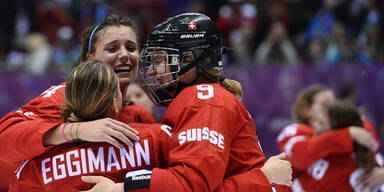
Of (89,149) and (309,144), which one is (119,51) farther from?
(309,144)

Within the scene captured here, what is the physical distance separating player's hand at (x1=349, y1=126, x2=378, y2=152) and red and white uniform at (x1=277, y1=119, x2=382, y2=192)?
5 cm

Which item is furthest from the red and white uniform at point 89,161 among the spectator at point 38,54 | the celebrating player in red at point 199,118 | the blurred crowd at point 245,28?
the spectator at point 38,54

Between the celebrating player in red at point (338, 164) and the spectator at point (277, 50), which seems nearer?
the celebrating player in red at point (338, 164)

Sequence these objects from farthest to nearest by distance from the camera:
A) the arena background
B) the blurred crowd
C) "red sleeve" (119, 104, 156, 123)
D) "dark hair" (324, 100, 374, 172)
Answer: the blurred crowd
the arena background
"dark hair" (324, 100, 374, 172)
"red sleeve" (119, 104, 156, 123)

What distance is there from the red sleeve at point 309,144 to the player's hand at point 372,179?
25cm

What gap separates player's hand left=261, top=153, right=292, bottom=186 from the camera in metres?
2.56

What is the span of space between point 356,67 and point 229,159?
19.5ft

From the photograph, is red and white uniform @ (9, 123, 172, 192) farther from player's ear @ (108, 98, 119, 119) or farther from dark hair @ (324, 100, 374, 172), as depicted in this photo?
dark hair @ (324, 100, 374, 172)

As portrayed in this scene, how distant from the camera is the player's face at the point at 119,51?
329cm

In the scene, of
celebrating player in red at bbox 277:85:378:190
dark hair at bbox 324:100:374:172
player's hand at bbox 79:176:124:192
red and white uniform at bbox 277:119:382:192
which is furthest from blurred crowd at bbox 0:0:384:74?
player's hand at bbox 79:176:124:192

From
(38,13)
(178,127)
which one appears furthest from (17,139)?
(38,13)

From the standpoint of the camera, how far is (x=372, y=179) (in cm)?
396

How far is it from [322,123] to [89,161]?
103 inches

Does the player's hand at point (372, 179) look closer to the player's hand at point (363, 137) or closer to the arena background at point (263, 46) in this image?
the player's hand at point (363, 137)
